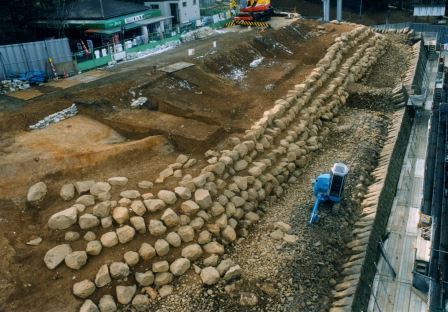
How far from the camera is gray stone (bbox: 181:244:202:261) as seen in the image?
420 inches

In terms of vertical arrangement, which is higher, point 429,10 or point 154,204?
point 429,10

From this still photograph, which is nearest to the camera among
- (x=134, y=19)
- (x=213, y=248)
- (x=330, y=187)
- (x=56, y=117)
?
(x=213, y=248)

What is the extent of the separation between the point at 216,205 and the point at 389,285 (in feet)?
17.3

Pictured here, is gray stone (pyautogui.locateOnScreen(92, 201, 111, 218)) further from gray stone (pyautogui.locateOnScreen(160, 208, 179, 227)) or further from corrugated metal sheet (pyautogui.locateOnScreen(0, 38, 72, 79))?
corrugated metal sheet (pyautogui.locateOnScreen(0, 38, 72, 79))

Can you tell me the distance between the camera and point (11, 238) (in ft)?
32.8

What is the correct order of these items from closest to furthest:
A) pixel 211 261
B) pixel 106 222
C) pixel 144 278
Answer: pixel 144 278, pixel 106 222, pixel 211 261

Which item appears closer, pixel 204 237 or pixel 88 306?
pixel 88 306

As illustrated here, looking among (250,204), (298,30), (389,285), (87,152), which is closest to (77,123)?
(87,152)

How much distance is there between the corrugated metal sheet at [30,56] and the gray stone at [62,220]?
12.3 m

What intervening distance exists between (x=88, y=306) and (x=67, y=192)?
3.44 metres

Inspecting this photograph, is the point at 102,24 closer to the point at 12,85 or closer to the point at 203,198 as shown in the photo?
the point at 12,85

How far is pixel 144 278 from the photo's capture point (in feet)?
32.5

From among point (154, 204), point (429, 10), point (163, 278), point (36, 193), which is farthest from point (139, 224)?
point (429, 10)

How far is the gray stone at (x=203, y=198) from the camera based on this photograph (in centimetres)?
1173
